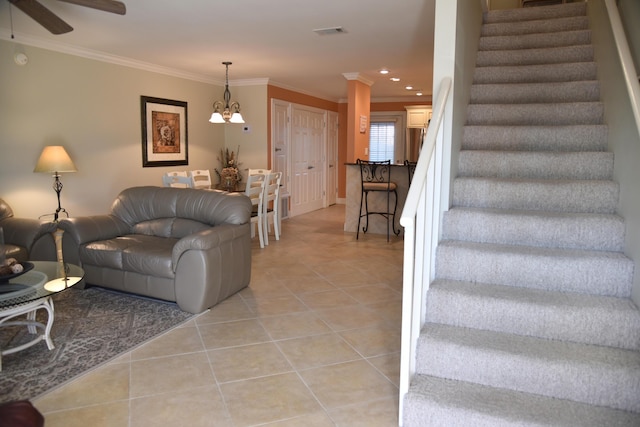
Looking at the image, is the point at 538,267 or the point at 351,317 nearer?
the point at 538,267

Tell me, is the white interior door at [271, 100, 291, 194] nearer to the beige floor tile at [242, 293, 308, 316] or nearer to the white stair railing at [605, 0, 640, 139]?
the beige floor tile at [242, 293, 308, 316]

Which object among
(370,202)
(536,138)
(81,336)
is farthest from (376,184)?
(81,336)

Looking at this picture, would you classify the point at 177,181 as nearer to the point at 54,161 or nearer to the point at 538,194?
the point at 54,161

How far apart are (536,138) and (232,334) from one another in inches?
97.2

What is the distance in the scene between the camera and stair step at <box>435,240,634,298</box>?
86.9 inches

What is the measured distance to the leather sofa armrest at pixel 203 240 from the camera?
3402mm

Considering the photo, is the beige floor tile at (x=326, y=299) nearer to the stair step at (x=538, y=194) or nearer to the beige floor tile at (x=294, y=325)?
the beige floor tile at (x=294, y=325)

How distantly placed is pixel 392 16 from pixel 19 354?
3.60m

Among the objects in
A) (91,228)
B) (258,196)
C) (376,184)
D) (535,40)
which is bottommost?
(91,228)

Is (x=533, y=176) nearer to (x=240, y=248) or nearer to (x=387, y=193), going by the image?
(x=240, y=248)

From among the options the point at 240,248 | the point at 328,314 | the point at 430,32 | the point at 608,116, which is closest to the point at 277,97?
the point at 430,32

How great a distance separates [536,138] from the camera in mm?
3117

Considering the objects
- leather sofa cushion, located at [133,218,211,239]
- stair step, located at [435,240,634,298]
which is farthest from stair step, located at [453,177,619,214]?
leather sofa cushion, located at [133,218,211,239]

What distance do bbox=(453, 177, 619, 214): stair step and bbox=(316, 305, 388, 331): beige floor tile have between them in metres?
1.11
